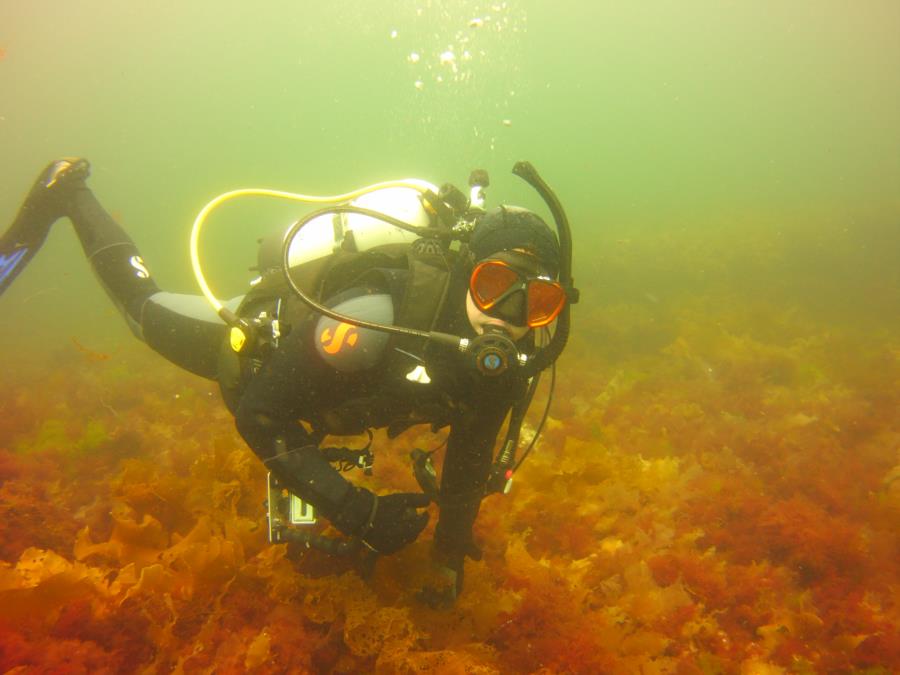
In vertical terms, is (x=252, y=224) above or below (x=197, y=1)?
below

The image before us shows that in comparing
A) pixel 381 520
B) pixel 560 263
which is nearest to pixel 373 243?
pixel 560 263

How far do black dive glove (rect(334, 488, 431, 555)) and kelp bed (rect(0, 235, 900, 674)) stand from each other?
0.55m

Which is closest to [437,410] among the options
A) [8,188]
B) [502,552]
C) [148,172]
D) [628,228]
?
[502,552]

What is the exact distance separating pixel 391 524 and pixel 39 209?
5.25 m

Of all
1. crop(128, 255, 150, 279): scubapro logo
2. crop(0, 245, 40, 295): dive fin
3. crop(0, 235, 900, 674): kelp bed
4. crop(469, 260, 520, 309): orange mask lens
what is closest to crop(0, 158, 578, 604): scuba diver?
crop(469, 260, 520, 309): orange mask lens

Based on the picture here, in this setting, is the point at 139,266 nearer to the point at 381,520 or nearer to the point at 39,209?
the point at 39,209

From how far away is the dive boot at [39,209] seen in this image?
16.0ft

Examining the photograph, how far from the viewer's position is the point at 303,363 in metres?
2.56

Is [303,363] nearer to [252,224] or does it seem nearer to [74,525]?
[74,525]

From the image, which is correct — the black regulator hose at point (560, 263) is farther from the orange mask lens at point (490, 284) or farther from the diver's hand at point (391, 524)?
the diver's hand at point (391, 524)

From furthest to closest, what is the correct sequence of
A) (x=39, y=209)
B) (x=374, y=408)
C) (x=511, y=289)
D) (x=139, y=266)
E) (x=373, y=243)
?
(x=39, y=209) → (x=139, y=266) → (x=373, y=243) → (x=374, y=408) → (x=511, y=289)

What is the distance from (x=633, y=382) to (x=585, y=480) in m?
4.21

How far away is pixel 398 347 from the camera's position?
2.70m

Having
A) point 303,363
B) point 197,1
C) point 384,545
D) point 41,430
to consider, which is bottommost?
point 41,430
